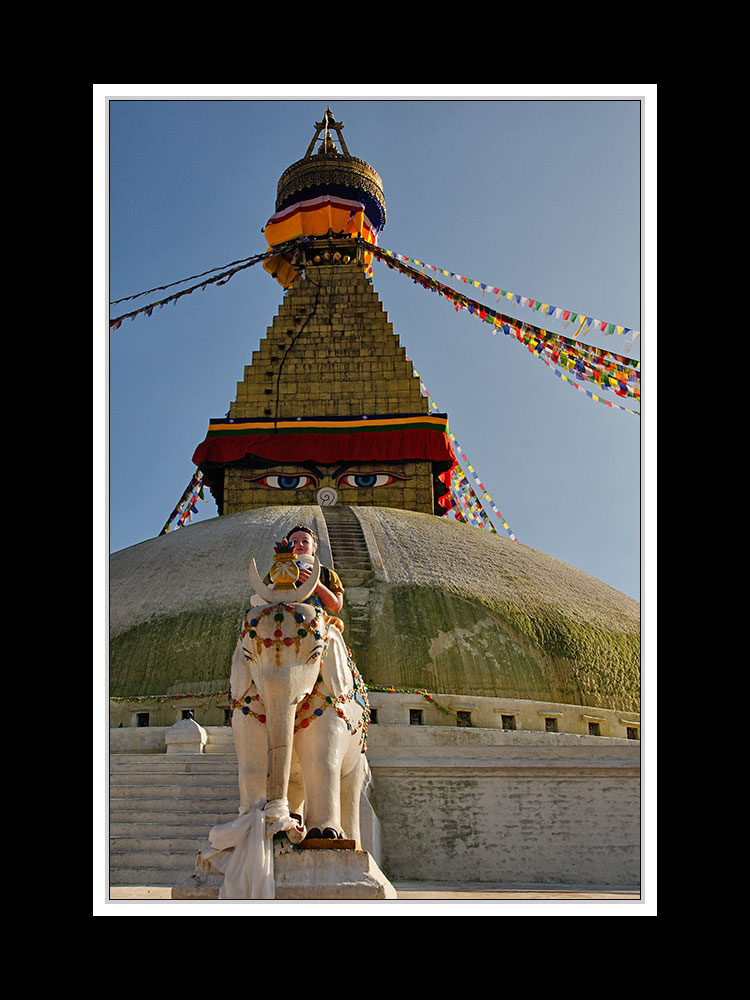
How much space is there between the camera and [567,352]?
49.7 feet

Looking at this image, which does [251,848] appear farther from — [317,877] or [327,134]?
[327,134]

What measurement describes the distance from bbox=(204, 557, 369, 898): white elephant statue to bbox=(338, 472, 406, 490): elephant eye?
42.0ft

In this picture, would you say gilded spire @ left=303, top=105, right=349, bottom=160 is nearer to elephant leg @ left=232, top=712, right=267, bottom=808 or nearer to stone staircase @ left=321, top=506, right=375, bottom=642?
stone staircase @ left=321, top=506, right=375, bottom=642

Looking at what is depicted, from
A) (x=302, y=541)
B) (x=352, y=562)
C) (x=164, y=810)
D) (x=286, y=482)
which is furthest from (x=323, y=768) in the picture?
(x=286, y=482)

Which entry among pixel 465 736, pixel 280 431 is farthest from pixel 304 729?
pixel 280 431

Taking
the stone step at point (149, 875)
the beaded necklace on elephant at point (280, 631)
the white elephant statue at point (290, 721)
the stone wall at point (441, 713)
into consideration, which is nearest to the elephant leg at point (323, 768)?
the white elephant statue at point (290, 721)

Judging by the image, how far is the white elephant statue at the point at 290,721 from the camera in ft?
15.5

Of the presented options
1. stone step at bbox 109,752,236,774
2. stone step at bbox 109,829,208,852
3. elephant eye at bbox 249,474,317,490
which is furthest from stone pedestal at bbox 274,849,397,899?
elephant eye at bbox 249,474,317,490

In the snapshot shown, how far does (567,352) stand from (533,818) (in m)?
8.43

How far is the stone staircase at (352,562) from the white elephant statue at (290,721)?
6623 millimetres

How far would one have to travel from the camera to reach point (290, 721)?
479 centimetres

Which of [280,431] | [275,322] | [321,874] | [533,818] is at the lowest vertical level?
[533,818]

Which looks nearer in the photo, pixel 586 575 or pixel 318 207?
pixel 586 575

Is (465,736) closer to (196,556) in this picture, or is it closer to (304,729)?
(196,556)
